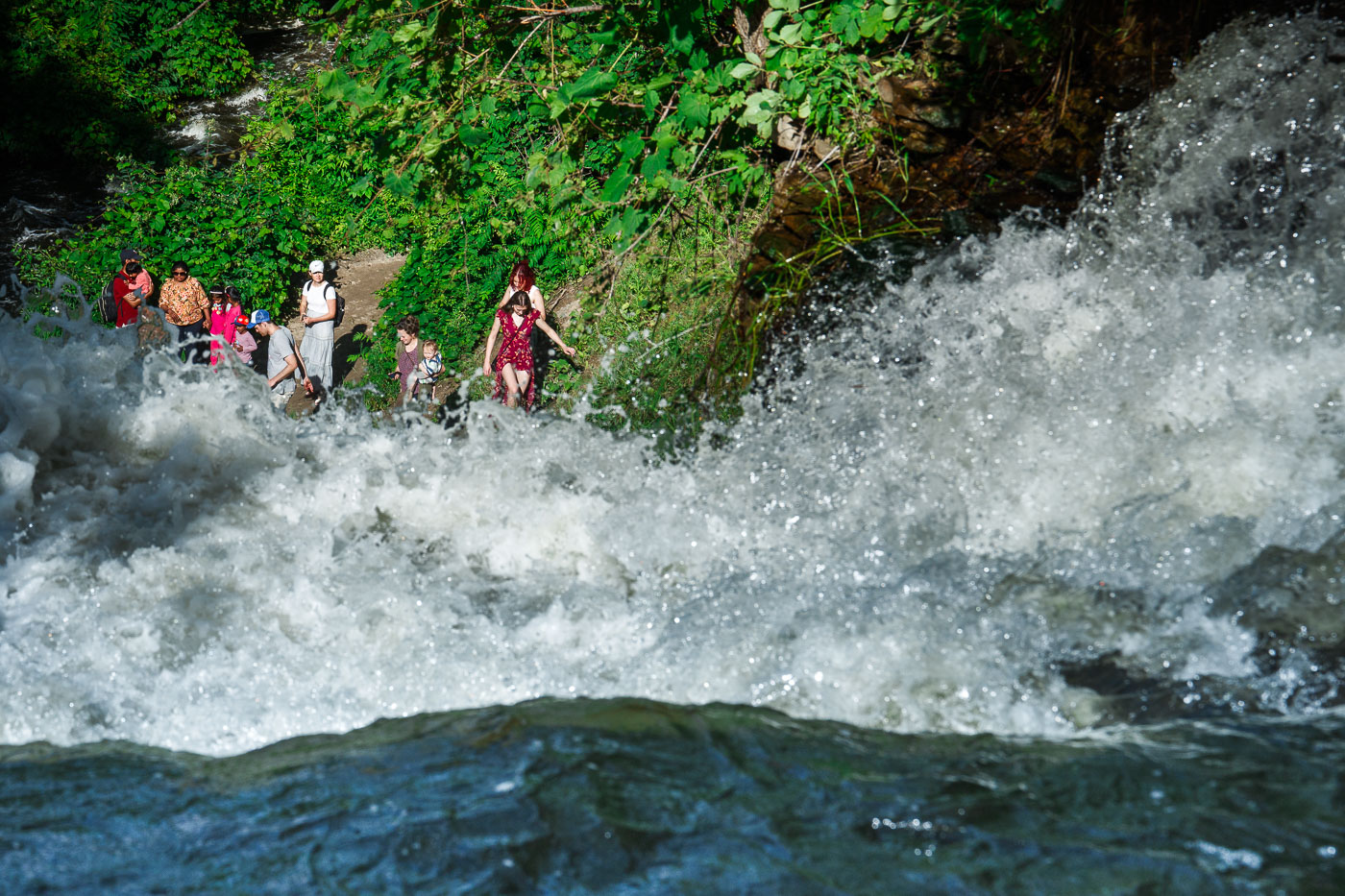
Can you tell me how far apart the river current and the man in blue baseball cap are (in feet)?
12.7

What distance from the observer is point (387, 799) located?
3.17m

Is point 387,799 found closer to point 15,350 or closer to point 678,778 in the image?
point 678,778

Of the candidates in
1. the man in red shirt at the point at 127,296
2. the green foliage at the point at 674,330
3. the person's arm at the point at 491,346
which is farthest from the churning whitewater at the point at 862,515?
the man in red shirt at the point at 127,296

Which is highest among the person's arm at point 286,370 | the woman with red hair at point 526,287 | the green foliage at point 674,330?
the green foliage at point 674,330

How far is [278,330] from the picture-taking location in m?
9.59

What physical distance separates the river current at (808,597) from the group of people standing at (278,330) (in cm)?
345

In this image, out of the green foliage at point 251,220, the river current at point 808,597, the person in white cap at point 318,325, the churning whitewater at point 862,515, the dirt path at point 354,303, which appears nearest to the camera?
the river current at point 808,597

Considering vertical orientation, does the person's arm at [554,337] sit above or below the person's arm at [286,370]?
above

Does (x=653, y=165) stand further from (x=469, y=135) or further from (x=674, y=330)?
(x=674, y=330)

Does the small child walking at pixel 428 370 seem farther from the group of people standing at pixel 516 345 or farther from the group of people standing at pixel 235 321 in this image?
the group of people standing at pixel 235 321

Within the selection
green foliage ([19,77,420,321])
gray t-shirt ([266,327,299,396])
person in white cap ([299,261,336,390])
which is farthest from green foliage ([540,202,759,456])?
green foliage ([19,77,420,321])

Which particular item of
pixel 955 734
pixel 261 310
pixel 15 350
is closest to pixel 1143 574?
pixel 955 734

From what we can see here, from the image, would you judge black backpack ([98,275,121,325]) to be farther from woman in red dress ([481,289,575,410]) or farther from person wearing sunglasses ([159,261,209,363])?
woman in red dress ([481,289,575,410])

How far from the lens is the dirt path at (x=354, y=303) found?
403 inches
